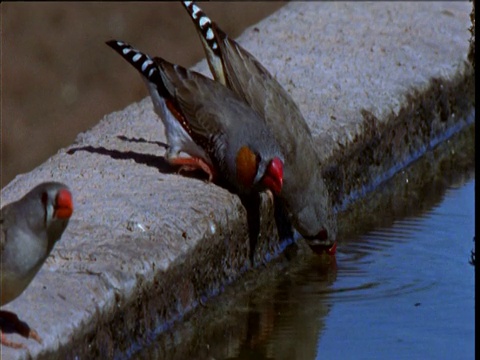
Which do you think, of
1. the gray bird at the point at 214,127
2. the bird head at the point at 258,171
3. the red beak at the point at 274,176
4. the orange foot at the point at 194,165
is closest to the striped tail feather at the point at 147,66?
the gray bird at the point at 214,127

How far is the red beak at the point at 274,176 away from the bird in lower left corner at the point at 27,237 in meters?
1.76

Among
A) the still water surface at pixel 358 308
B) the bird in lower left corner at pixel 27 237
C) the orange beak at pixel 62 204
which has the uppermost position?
the orange beak at pixel 62 204

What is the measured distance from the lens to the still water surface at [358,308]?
5621mm

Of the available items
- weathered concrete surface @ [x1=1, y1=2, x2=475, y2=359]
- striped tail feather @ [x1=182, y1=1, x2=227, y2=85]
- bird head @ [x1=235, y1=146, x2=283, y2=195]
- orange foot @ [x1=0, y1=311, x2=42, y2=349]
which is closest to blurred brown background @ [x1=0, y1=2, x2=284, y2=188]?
weathered concrete surface @ [x1=1, y1=2, x2=475, y2=359]

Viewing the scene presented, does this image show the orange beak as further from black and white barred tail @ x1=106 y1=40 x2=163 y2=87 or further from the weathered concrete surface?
black and white barred tail @ x1=106 y1=40 x2=163 y2=87

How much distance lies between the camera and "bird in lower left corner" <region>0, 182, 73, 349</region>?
4.69m

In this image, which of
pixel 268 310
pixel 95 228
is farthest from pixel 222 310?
pixel 95 228

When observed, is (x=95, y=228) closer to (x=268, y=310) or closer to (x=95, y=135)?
(x=268, y=310)

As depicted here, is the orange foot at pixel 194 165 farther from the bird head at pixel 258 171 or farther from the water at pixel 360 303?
the water at pixel 360 303

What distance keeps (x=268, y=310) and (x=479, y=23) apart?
1.62 meters

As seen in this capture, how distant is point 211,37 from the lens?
721cm

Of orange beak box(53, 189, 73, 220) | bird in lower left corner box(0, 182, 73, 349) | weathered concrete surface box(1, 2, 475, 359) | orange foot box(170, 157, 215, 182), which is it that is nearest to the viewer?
bird in lower left corner box(0, 182, 73, 349)

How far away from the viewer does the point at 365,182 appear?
7.90m

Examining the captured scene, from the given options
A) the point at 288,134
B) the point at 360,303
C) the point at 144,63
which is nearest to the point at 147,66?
the point at 144,63
